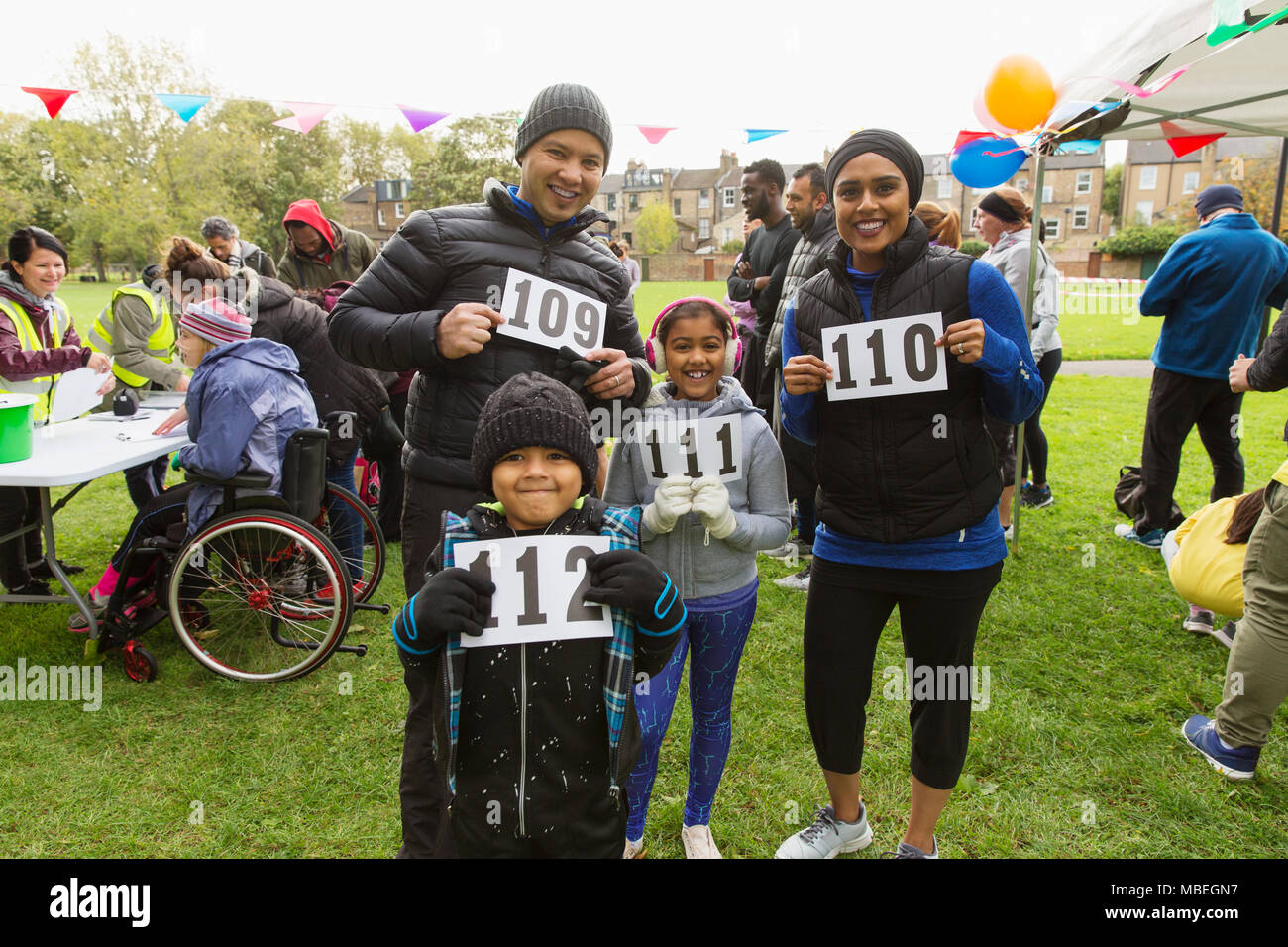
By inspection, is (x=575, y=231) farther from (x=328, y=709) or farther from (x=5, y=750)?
(x=5, y=750)

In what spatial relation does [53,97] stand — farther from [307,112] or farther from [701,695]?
[701,695]

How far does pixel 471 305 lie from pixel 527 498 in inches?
26.8

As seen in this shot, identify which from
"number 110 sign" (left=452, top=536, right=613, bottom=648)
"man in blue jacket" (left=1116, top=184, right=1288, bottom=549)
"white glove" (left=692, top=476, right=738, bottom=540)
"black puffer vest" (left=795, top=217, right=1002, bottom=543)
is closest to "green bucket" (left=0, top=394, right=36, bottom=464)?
"number 110 sign" (left=452, top=536, right=613, bottom=648)

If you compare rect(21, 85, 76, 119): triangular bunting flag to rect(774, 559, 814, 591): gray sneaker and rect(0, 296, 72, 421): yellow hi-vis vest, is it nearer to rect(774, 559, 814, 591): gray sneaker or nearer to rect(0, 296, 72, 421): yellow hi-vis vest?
rect(0, 296, 72, 421): yellow hi-vis vest

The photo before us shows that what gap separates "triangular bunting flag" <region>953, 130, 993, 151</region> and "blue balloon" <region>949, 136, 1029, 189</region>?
85mm

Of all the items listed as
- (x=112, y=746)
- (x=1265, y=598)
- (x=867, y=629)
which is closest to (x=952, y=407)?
(x=867, y=629)

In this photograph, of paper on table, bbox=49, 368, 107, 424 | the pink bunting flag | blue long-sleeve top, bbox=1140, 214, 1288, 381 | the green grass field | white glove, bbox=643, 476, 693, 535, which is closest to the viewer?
white glove, bbox=643, 476, 693, 535

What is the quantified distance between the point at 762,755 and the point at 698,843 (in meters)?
0.70

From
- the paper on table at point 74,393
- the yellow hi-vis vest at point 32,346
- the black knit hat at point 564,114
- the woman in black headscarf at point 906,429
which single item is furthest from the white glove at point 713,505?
the yellow hi-vis vest at point 32,346

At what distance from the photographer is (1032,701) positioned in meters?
3.48

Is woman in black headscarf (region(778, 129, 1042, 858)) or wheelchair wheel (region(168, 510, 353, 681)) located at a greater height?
woman in black headscarf (region(778, 129, 1042, 858))

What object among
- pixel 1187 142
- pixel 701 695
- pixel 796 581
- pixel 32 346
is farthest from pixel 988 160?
pixel 32 346

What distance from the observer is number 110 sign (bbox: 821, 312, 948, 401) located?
2.07 m

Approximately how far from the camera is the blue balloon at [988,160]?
4387 mm
